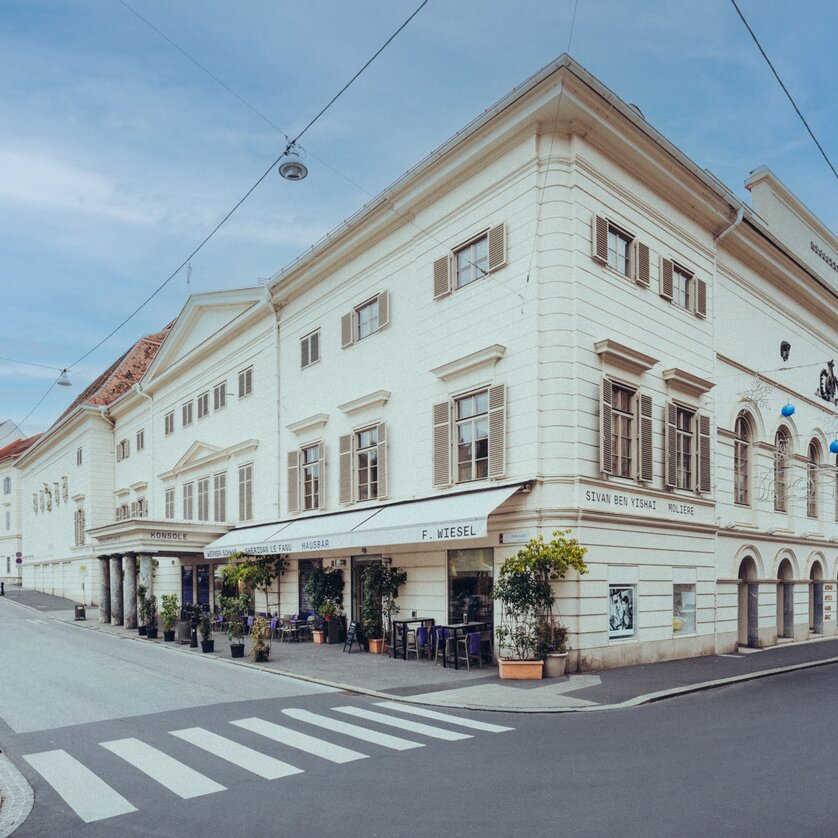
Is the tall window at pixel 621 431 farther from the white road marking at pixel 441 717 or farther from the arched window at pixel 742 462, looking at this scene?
the white road marking at pixel 441 717

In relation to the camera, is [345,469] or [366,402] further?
[345,469]

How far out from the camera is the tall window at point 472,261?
60.7ft

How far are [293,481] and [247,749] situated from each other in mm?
16347

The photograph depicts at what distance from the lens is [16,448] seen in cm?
7256

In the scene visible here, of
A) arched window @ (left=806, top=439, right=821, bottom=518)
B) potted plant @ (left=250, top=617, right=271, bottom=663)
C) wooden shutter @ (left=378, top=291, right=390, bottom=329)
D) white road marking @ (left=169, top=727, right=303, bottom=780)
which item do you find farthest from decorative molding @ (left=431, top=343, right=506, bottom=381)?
arched window @ (left=806, top=439, right=821, bottom=518)

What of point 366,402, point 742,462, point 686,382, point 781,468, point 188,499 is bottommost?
point 188,499

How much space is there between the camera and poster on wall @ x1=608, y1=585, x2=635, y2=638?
17.0 m

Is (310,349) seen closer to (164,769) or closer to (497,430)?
(497,430)

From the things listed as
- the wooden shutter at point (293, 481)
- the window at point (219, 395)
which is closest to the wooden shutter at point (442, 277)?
the wooden shutter at point (293, 481)

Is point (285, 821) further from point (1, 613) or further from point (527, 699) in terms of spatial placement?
point (1, 613)

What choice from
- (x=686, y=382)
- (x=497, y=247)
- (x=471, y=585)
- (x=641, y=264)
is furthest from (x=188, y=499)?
(x=641, y=264)

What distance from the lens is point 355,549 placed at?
2238 cm

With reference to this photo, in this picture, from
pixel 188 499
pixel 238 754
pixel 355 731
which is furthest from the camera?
pixel 188 499

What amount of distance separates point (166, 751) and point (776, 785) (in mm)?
6861
